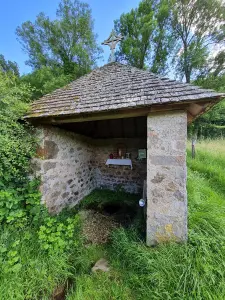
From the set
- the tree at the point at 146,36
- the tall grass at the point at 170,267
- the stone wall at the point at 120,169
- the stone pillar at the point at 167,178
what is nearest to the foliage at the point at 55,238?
the tall grass at the point at 170,267

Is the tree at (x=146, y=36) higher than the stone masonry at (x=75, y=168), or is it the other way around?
the tree at (x=146, y=36)

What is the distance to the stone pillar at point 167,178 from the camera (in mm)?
2084

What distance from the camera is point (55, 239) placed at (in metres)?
2.34

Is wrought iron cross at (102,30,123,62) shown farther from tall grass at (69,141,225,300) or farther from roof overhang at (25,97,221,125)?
tall grass at (69,141,225,300)

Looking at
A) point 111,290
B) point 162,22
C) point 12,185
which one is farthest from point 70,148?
point 162,22

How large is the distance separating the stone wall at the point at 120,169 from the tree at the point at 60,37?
22.3ft

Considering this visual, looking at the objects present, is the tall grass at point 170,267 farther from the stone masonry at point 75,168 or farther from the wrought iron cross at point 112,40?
the wrought iron cross at point 112,40

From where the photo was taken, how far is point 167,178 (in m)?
2.14

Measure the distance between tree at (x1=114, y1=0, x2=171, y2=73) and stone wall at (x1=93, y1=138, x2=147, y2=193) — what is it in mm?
6286

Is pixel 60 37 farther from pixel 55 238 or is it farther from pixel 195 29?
pixel 55 238

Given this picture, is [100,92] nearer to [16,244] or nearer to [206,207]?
[16,244]

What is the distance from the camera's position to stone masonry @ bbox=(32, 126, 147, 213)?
2939 mm

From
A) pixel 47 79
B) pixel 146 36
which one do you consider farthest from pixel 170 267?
pixel 146 36

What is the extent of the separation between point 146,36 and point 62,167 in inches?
358
